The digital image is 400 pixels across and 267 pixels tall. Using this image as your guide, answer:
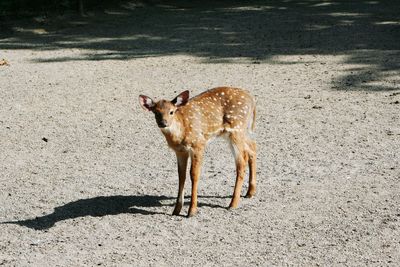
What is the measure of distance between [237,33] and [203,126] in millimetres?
8921

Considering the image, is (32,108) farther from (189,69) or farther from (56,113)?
(189,69)

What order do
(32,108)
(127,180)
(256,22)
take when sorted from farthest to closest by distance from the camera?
(256,22)
(32,108)
(127,180)

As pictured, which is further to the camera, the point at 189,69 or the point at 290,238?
the point at 189,69

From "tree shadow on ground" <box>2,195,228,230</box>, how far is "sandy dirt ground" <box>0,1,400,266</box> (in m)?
0.02

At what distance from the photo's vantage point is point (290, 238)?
5828 millimetres

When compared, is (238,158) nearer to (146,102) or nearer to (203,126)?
(203,126)

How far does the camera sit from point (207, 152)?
8.06 m

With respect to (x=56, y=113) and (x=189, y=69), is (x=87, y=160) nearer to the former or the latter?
(x=56, y=113)

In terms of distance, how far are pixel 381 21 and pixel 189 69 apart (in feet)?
18.8

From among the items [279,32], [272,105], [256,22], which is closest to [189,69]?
[272,105]

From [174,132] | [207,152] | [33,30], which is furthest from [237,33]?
[174,132]

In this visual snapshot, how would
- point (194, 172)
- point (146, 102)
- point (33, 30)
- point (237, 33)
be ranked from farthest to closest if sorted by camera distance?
1. point (33, 30)
2. point (237, 33)
3. point (194, 172)
4. point (146, 102)

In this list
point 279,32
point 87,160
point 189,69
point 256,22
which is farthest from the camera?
point 256,22

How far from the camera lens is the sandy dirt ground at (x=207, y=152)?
5773 mm
